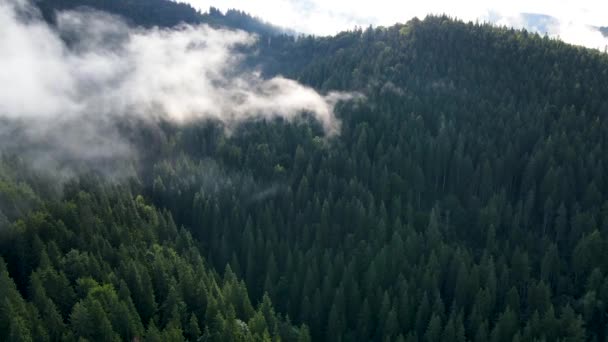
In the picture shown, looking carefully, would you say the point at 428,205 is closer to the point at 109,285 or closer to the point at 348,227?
the point at 348,227

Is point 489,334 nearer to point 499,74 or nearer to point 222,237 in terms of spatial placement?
point 222,237

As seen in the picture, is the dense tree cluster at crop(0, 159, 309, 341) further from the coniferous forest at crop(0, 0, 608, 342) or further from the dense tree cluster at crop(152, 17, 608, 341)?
the dense tree cluster at crop(152, 17, 608, 341)

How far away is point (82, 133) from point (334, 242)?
85298 millimetres

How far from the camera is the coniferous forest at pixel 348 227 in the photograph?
8700 centimetres

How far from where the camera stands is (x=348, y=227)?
124 meters

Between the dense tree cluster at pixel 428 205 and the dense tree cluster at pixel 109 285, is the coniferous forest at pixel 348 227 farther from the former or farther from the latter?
the dense tree cluster at pixel 428 205

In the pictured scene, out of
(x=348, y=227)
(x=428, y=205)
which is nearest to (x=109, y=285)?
(x=348, y=227)

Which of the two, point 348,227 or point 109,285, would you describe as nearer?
point 109,285

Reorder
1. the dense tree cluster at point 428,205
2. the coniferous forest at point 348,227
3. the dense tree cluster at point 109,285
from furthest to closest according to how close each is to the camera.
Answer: the dense tree cluster at point 428,205 < the coniferous forest at point 348,227 < the dense tree cluster at point 109,285

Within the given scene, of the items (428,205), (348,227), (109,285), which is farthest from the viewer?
(428,205)

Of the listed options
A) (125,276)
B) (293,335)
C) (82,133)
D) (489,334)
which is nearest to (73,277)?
(125,276)

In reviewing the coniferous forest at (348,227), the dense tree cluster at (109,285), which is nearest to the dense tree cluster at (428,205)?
the coniferous forest at (348,227)

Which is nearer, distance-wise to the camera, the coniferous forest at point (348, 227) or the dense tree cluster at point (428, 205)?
the coniferous forest at point (348, 227)

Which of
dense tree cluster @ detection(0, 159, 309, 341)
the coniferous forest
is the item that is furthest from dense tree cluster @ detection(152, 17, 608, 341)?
dense tree cluster @ detection(0, 159, 309, 341)
